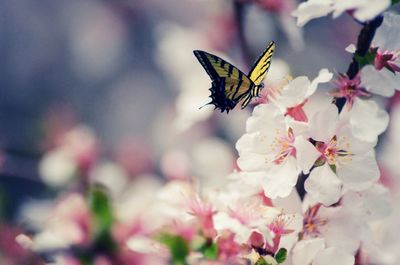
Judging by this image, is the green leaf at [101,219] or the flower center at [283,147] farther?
the green leaf at [101,219]

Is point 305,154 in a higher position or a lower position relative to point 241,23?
lower

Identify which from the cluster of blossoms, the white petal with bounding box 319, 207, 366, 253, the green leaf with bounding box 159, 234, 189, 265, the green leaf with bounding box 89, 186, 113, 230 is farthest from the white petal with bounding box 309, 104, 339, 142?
the green leaf with bounding box 89, 186, 113, 230

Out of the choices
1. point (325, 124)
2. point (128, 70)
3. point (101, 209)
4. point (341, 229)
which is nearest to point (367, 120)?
point (325, 124)

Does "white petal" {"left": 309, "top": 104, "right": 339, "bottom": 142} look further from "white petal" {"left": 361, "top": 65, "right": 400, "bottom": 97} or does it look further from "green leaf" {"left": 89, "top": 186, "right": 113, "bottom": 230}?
"green leaf" {"left": 89, "top": 186, "right": 113, "bottom": 230}

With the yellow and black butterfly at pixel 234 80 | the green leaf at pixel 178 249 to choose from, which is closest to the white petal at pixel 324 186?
the yellow and black butterfly at pixel 234 80

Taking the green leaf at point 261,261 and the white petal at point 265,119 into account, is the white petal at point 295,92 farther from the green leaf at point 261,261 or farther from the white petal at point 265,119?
the green leaf at point 261,261

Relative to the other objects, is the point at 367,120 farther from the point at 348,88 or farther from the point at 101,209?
the point at 101,209

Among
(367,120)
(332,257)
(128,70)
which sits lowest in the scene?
(332,257)

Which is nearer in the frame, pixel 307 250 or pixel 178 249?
pixel 307 250
